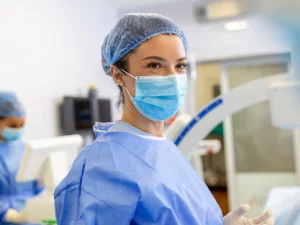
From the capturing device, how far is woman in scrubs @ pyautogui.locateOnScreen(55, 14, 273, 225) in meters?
0.89

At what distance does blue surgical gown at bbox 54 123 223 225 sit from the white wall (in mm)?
3006

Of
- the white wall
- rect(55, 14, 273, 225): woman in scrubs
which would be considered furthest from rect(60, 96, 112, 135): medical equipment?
rect(55, 14, 273, 225): woman in scrubs

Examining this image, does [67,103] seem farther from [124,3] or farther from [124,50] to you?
[124,50]

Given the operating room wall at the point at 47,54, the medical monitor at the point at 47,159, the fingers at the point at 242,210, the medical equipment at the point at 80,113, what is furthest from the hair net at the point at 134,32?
the medical equipment at the point at 80,113

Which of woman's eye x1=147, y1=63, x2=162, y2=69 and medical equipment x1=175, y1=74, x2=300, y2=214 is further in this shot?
medical equipment x1=175, y1=74, x2=300, y2=214

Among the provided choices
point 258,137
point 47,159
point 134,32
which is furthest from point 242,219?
point 258,137

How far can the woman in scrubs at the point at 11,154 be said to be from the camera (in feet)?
6.98

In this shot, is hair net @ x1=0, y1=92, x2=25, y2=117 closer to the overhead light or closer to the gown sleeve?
the gown sleeve

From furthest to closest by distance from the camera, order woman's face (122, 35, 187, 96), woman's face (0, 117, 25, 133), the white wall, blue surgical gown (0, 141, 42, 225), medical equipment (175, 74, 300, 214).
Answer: the white wall < woman's face (0, 117, 25, 133) < blue surgical gown (0, 141, 42, 225) < medical equipment (175, 74, 300, 214) < woman's face (122, 35, 187, 96)

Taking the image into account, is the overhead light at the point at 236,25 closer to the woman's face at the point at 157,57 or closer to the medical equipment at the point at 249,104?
the medical equipment at the point at 249,104

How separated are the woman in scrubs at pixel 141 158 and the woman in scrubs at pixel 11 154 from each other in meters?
1.23

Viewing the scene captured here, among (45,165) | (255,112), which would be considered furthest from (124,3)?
(45,165)

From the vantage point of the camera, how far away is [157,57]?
3.34 ft

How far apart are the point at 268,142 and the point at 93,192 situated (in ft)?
11.2
